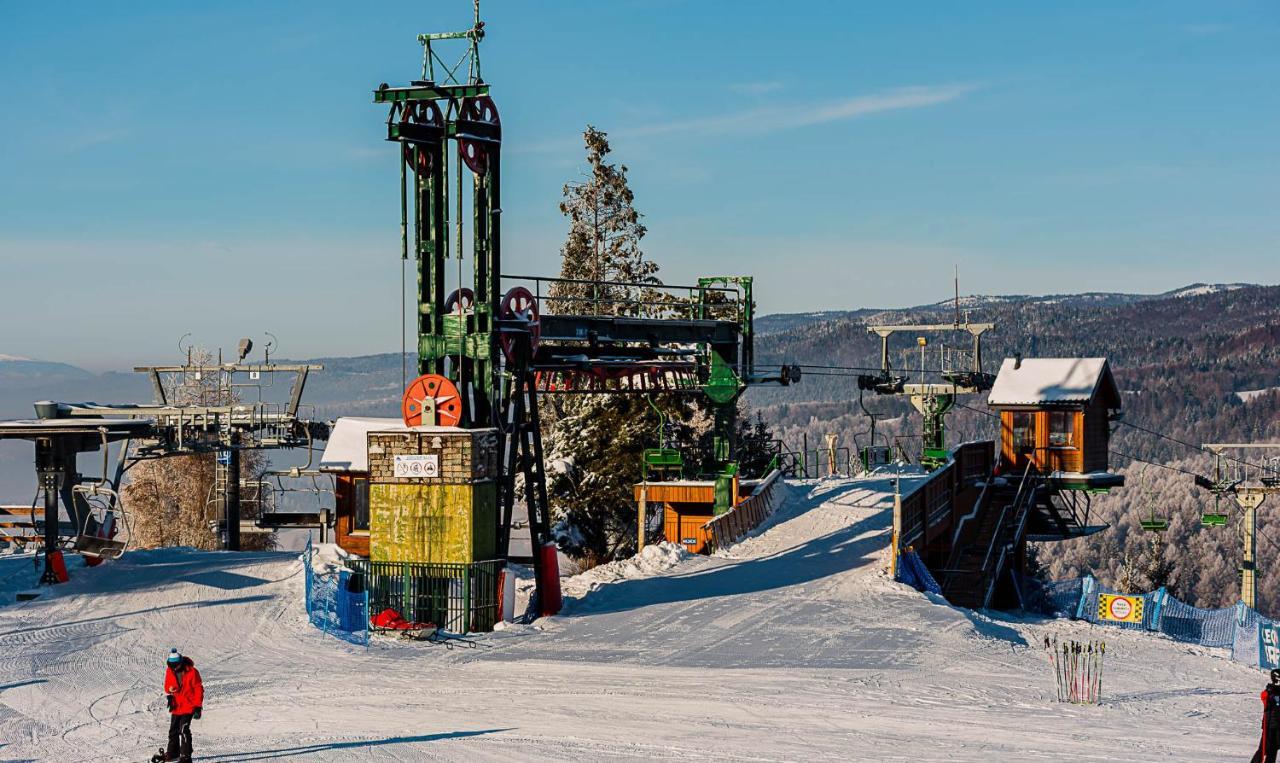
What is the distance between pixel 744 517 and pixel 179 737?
20522 mm

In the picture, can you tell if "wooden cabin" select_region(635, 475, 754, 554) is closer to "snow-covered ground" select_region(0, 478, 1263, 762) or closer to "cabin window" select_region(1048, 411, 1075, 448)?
"snow-covered ground" select_region(0, 478, 1263, 762)

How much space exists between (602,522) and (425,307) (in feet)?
73.4

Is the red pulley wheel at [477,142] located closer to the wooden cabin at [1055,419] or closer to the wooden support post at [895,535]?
the wooden support post at [895,535]

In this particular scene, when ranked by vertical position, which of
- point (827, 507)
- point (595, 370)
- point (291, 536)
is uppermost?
point (595, 370)

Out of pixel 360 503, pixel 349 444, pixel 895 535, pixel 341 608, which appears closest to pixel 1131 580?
pixel 360 503

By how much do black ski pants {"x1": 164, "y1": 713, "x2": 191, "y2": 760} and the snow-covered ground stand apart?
73 cm

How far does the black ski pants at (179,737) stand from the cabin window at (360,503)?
22373 millimetres

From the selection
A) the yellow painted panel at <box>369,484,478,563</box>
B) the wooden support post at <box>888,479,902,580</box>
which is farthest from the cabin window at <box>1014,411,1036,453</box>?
the yellow painted panel at <box>369,484,478,563</box>

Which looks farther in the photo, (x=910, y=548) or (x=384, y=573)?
(x=910, y=548)

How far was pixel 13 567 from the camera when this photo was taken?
32.0m

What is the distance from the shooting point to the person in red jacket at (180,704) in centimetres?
1689

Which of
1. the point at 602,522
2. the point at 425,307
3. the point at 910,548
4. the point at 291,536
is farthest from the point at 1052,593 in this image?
the point at 291,536

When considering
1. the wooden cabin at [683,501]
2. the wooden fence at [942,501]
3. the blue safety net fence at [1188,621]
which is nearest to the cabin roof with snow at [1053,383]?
the wooden fence at [942,501]

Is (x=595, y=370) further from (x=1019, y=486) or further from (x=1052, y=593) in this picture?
(x=1052, y=593)
